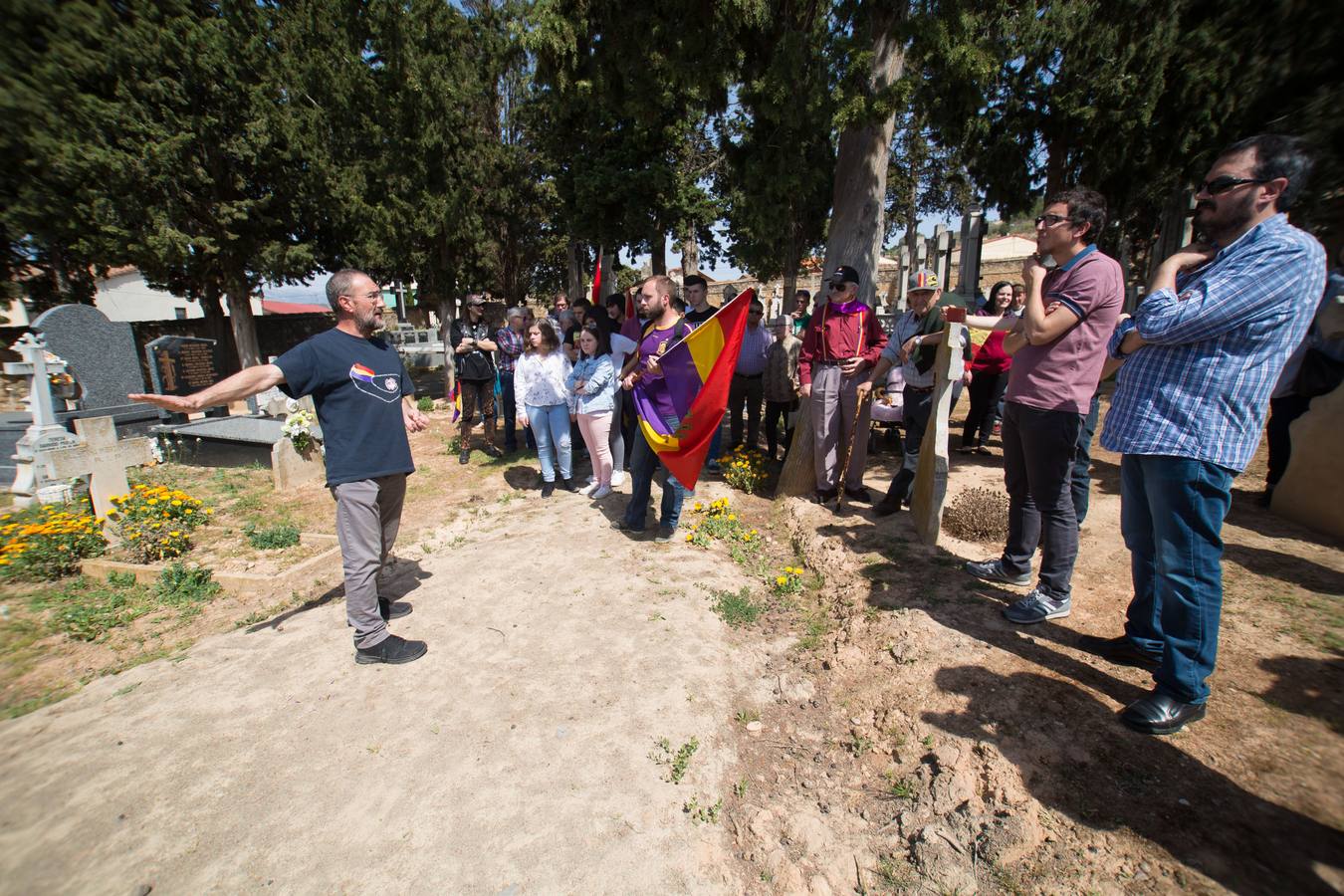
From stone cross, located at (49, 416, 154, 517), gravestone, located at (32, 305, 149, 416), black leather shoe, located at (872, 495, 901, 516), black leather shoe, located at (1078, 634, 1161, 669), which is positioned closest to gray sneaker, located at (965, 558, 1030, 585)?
black leather shoe, located at (1078, 634, 1161, 669)

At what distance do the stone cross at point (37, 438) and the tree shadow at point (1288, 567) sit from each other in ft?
34.2

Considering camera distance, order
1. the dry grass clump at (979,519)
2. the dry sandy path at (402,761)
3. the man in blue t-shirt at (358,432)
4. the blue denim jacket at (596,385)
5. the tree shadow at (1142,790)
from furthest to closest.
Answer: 1. the blue denim jacket at (596,385)
2. the dry grass clump at (979,519)
3. the man in blue t-shirt at (358,432)
4. the dry sandy path at (402,761)
5. the tree shadow at (1142,790)

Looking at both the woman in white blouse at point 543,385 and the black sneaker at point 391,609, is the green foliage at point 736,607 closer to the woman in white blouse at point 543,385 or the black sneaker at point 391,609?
the black sneaker at point 391,609

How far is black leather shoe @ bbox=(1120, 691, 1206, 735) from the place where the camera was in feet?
7.93

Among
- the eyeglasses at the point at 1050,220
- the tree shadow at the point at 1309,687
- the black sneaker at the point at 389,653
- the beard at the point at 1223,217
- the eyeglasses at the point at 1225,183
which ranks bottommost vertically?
the black sneaker at the point at 389,653

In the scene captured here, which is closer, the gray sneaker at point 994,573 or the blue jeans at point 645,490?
the gray sneaker at point 994,573

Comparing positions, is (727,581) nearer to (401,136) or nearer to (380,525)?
(380,525)

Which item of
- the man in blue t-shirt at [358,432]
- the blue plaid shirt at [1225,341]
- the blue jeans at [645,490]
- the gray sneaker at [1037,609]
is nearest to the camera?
the blue plaid shirt at [1225,341]

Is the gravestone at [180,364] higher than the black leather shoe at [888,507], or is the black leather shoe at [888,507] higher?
the gravestone at [180,364]

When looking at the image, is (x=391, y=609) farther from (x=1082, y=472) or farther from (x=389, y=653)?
(x=1082, y=472)

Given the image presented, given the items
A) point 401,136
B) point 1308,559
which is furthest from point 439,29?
point 1308,559

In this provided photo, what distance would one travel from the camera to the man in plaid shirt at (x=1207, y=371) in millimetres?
2146

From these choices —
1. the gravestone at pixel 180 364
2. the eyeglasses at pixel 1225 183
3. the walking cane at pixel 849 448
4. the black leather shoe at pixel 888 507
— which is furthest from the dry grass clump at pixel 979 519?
the gravestone at pixel 180 364

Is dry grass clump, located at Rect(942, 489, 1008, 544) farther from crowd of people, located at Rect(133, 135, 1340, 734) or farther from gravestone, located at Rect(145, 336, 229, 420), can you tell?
gravestone, located at Rect(145, 336, 229, 420)
